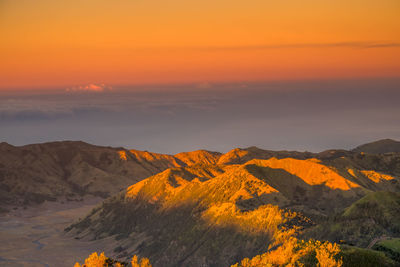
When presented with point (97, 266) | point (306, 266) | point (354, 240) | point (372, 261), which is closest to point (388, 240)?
point (354, 240)

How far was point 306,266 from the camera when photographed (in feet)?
456

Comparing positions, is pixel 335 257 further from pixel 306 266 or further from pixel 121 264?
pixel 121 264

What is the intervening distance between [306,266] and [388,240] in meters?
48.8

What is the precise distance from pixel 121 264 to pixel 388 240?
279 ft

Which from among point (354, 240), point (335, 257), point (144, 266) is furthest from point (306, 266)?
point (354, 240)

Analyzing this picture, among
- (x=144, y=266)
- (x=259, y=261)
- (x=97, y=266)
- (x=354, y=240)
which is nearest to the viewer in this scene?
(x=97, y=266)

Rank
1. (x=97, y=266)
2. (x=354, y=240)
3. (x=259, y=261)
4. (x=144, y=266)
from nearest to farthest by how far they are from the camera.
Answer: (x=97, y=266), (x=144, y=266), (x=259, y=261), (x=354, y=240)

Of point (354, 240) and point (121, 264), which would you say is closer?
point (121, 264)

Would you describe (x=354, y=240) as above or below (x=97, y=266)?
below

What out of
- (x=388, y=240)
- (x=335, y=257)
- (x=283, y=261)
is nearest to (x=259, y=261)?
(x=283, y=261)

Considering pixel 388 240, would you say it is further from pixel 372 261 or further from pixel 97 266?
pixel 97 266

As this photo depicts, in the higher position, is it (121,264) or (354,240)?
(121,264)

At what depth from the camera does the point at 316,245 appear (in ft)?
503

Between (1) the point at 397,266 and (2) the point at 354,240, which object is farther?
(2) the point at 354,240
